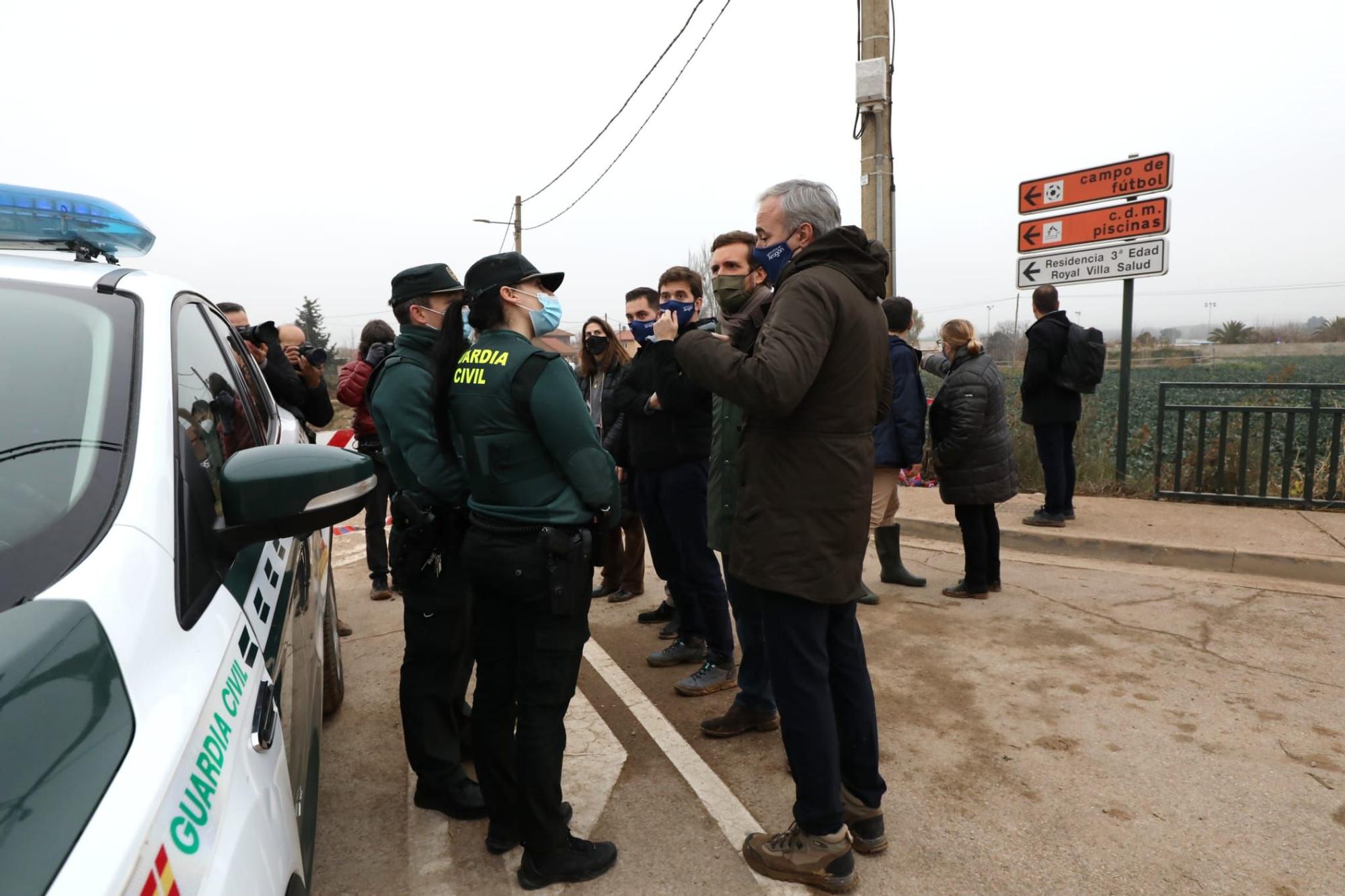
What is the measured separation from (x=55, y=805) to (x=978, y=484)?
5043mm

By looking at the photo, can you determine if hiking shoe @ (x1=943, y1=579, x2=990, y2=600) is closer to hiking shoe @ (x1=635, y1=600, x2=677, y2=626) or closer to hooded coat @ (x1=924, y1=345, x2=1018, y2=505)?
hooded coat @ (x1=924, y1=345, x2=1018, y2=505)

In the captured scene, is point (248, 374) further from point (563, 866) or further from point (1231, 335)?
point (1231, 335)

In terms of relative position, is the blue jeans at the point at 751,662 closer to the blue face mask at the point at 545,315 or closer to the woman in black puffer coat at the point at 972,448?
the blue face mask at the point at 545,315

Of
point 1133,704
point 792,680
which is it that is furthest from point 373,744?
point 1133,704

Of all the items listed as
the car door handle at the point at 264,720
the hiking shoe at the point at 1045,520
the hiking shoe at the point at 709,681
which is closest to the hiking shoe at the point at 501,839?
the hiking shoe at the point at 709,681

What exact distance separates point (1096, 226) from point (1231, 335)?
38659 mm

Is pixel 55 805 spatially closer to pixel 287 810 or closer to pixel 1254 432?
pixel 287 810

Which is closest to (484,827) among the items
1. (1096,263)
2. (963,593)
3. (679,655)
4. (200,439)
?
(679,655)

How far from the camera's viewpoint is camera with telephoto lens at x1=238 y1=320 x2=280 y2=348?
16.7 ft

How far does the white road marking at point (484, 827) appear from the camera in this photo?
2.65 m

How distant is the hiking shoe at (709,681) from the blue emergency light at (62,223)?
2905mm

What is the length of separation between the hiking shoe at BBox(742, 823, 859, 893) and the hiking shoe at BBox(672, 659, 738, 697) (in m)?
1.42

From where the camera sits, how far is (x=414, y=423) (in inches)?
115

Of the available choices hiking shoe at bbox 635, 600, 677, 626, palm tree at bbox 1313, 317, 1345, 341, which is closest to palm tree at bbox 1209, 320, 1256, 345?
palm tree at bbox 1313, 317, 1345, 341
